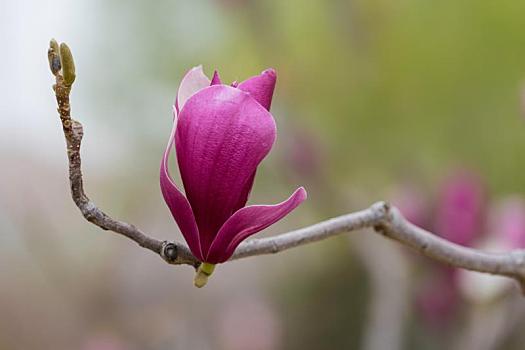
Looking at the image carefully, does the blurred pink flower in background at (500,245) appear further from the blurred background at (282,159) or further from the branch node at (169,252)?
the branch node at (169,252)

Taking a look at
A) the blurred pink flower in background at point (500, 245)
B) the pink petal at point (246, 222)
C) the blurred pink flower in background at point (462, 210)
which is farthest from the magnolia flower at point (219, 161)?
the blurred pink flower in background at point (462, 210)

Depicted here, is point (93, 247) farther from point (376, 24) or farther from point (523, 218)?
point (523, 218)

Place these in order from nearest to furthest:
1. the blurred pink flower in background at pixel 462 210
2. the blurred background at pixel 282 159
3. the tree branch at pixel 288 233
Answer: the tree branch at pixel 288 233, the blurred pink flower in background at pixel 462 210, the blurred background at pixel 282 159

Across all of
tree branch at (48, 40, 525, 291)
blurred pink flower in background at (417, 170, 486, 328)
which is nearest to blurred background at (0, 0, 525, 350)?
blurred pink flower in background at (417, 170, 486, 328)

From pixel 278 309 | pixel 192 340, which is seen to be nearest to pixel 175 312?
pixel 192 340

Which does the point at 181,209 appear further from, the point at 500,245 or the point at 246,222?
the point at 500,245
